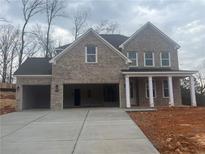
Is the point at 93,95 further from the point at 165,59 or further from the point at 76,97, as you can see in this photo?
the point at 165,59

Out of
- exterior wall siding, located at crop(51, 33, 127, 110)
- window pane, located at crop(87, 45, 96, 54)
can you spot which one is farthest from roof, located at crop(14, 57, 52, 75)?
window pane, located at crop(87, 45, 96, 54)

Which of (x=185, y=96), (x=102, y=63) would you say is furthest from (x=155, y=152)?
(x=185, y=96)

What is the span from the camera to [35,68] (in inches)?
939

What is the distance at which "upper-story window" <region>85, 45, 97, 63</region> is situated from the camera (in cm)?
2236

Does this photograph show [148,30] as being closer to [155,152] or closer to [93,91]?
[93,91]

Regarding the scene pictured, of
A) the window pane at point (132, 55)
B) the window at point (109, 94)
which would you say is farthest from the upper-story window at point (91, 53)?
the window at point (109, 94)

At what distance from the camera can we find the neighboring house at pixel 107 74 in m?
22.0

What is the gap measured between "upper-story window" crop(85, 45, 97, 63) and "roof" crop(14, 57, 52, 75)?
3.89 metres

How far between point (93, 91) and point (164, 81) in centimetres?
763

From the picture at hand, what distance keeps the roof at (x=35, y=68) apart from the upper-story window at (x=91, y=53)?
12.7 feet

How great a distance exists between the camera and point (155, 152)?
7.31m

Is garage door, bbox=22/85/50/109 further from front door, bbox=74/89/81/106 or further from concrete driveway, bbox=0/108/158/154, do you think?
concrete driveway, bbox=0/108/158/154

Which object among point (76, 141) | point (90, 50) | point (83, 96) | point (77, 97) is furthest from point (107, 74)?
point (76, 141)

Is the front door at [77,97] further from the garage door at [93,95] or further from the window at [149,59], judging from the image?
the window at [149,59]
